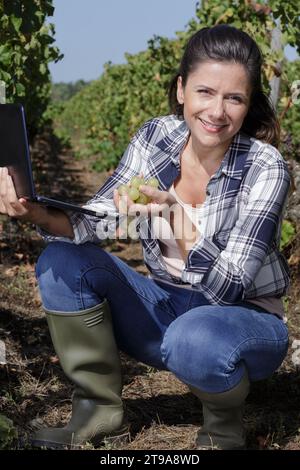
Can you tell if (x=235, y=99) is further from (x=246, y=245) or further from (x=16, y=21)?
(x=16, y=21)

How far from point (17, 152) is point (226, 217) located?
2.11ft

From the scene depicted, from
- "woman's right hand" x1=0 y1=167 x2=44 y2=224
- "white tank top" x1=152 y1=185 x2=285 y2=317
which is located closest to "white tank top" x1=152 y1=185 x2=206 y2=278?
"white tank top" x1=152 y1=185 x2=285 y2=317

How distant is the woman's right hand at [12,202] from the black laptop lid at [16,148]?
1 centimetres

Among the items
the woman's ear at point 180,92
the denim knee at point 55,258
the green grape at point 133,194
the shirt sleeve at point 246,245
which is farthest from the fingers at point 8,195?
Result: the woman's ear at point 180,92

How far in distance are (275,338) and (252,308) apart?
116 mm

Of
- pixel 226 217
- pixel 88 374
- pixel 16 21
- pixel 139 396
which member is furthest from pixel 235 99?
pixel 16 21

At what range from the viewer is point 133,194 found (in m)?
2.10

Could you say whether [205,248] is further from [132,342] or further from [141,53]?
[141,53]

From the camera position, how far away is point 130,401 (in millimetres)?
2865

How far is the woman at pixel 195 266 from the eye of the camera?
2.19 m

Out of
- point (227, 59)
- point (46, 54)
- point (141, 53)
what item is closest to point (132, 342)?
point (227, 59)

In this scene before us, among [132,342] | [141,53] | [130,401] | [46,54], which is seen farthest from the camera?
[141,53]

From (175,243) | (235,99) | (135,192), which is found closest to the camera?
(135,192)

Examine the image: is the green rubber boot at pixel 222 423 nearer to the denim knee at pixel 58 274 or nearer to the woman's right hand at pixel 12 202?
the denim knee at pixel 58 274
